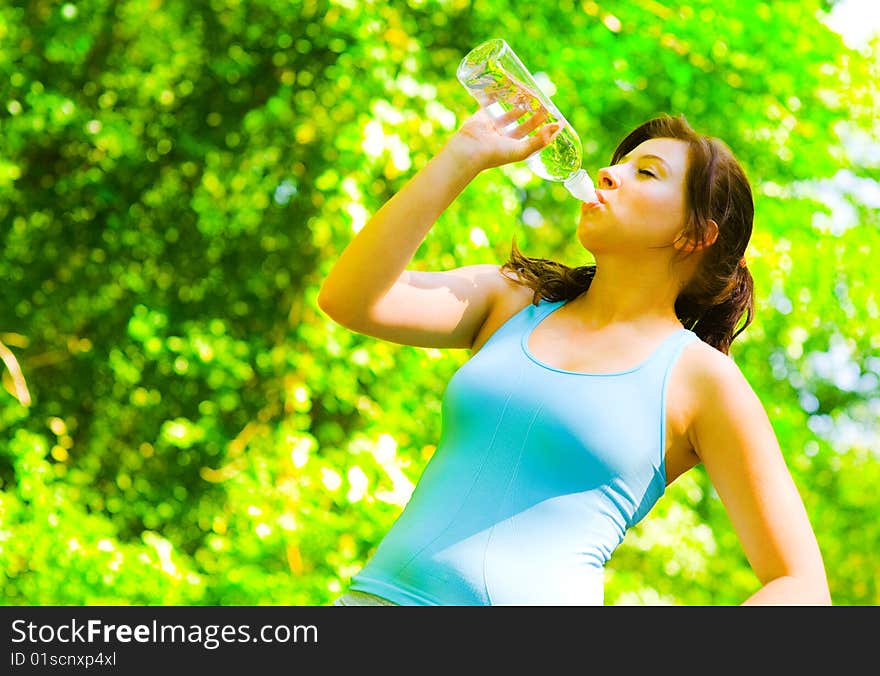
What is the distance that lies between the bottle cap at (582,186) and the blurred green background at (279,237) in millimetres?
1675

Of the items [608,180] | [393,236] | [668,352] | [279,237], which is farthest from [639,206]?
[279,237]

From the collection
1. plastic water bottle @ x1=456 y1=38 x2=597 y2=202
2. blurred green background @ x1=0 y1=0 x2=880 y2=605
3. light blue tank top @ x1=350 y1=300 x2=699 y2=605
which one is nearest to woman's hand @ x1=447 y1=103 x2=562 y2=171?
plastic water bottle @ x1=456 y1=38 x2=597 y2=202

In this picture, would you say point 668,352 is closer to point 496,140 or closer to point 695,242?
point 695,242

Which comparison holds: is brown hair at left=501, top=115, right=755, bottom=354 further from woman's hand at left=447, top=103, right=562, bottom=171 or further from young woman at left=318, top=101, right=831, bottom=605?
woman's hand at left=447, top=103, right=562, bottom=171

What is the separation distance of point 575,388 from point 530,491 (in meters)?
0.14

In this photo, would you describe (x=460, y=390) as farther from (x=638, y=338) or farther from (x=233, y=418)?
(x=233, y=418)

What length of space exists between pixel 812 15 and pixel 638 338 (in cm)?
269

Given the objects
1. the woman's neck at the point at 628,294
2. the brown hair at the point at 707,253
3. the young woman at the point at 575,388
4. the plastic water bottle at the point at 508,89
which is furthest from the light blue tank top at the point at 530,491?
the plastic water bottle at the point at 508,89

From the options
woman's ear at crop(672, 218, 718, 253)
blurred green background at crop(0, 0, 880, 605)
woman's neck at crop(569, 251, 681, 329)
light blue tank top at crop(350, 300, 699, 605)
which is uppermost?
woman's ear at crop(672, 218, 718, 253)

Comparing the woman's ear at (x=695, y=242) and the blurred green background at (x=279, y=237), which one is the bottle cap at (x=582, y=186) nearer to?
the woman's ear at (x=695, y=242)

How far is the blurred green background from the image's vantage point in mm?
3342

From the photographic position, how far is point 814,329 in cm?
410

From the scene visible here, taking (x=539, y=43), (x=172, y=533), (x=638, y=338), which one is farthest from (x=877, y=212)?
(x=638, y=338)

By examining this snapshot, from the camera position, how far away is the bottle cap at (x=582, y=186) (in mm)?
1529
